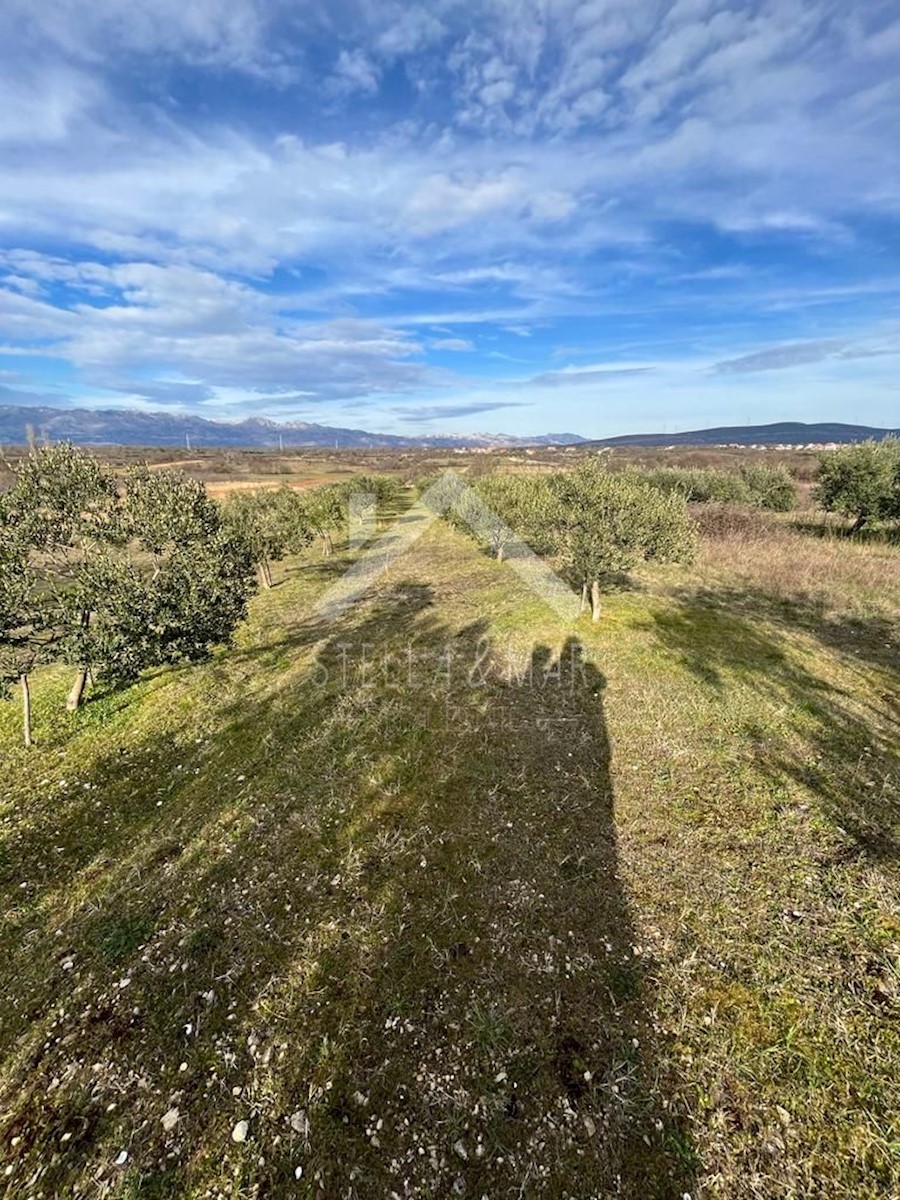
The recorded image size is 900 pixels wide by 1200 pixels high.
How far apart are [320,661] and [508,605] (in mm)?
8737

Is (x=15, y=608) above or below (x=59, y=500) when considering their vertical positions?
below

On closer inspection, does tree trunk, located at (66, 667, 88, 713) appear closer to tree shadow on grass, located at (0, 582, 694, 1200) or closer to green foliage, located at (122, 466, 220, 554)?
green foliage, located at (122, 466, 220, 554)

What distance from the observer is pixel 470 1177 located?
4.66 m

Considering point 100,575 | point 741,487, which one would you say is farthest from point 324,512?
point 741,487

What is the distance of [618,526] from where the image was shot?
17234mm

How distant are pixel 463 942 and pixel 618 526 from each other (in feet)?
45.0

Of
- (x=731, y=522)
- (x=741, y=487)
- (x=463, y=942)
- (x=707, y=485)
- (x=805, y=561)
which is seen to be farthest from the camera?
(x=707, y=485)

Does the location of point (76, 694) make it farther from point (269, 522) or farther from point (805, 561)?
point (805, 561)

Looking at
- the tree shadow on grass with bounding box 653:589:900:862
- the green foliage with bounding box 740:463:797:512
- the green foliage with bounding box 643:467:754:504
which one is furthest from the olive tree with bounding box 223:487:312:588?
the green foliage with bounding box 740:463:797:512

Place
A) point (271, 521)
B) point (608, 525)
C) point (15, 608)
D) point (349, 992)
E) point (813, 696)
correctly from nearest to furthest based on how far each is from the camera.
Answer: point (349, 992) → point (15, 608) → point (813, 696) → point (608, 525) → point (271, 521)

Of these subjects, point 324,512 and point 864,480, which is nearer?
point 864,480

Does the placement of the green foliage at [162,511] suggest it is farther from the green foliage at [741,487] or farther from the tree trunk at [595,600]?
the green foliage at [741,487]

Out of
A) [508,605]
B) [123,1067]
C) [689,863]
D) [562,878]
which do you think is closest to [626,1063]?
[562,878]

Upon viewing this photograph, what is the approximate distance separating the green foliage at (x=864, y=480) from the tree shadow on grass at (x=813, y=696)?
15.3m
